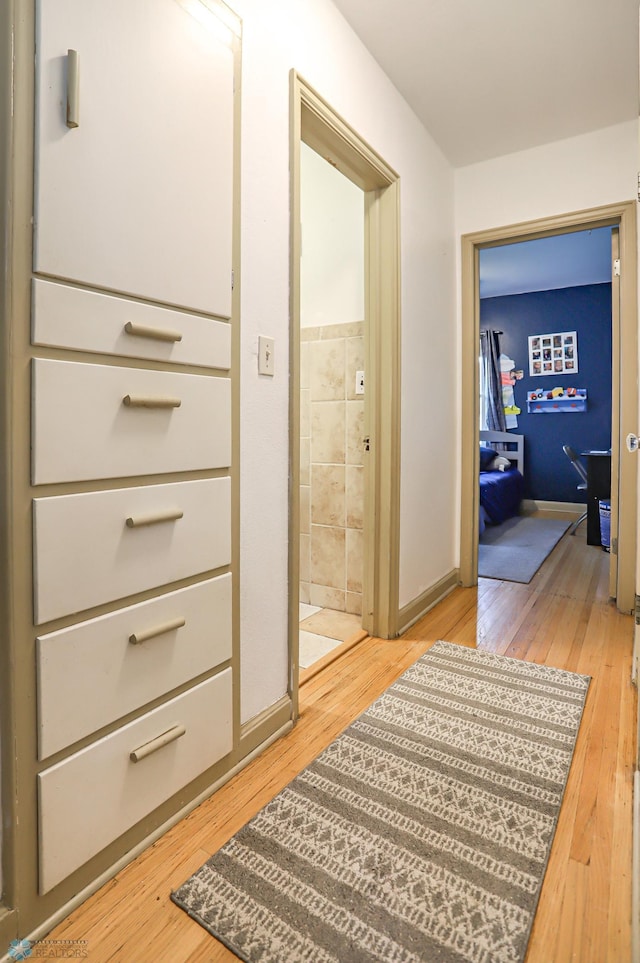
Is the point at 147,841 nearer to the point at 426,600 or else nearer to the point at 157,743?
the point at 157,743

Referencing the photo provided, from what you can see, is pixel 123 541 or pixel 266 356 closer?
pixel 123 541

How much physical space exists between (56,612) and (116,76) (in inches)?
42.1

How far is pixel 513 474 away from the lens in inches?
229

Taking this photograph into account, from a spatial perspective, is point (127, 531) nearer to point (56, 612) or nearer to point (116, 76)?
point (56, 612)

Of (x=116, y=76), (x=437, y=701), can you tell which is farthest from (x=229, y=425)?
(x=437, y=701)

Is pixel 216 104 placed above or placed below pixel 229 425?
above

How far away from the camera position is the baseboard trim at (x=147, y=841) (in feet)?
3.27

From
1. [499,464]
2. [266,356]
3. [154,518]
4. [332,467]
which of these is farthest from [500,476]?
[154,518]

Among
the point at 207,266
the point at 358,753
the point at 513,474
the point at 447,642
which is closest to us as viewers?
the point at 207,266

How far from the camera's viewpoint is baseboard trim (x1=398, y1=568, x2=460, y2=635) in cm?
255

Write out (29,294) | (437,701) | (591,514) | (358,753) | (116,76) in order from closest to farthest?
(29,294), (116,76), (358,753), (437,701), (591,514)

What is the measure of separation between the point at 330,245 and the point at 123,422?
2022 mm

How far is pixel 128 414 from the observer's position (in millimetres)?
1121

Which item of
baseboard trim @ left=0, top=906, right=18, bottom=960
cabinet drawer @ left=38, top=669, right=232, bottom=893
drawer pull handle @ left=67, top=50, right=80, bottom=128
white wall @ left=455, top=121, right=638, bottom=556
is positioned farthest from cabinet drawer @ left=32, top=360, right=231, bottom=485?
white wall @ left=455, top=121, right=638, bottom=556
